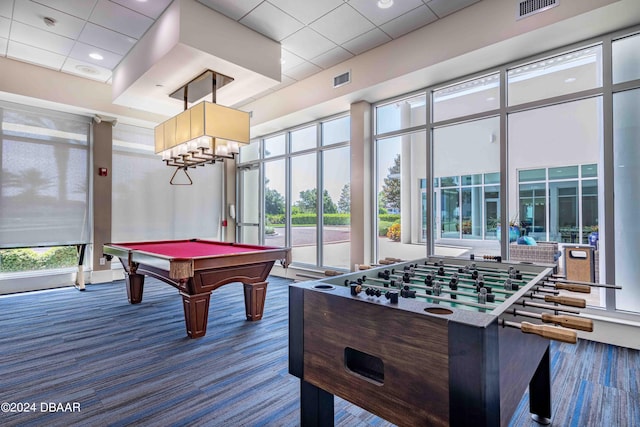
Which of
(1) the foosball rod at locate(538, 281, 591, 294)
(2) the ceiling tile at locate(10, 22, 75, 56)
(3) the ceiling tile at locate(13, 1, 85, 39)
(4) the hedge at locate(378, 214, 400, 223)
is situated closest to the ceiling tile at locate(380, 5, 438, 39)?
Answer: (4) the hedge at locate(378, 214, 400, 223)

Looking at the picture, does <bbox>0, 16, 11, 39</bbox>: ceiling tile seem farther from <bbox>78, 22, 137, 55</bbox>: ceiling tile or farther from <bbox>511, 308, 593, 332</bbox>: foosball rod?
<bbox>511, 308, 593, 332</bbox>: foosball rod

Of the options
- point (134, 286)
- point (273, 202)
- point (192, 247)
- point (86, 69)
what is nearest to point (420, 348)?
point (192, 247)

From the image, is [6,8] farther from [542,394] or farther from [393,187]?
[542,394]

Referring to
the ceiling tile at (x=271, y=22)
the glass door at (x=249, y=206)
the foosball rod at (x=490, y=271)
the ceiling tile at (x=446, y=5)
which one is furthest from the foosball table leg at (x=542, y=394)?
the glass door at (x=249, y=206)

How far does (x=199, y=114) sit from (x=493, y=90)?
3.69 meters

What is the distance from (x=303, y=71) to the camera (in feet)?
17.2

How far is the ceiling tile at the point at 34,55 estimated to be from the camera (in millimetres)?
4508

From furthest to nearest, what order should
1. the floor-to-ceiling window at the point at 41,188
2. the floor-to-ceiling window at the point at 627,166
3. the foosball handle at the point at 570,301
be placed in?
the floor-to-ceiling window at the point at 41,188, the floor-to-ceiling window at the point at 627,166, the foosball handle at the point at 570,301

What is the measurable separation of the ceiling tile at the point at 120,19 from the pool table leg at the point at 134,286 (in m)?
3.18

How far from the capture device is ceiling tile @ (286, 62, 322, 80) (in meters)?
5.05

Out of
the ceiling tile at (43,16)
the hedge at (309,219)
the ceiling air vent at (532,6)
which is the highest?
the ceiling tile at (43,16)

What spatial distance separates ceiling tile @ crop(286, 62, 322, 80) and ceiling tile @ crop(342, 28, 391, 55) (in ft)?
2.37

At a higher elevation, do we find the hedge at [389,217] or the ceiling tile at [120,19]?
the ceiling tile at [120,19]

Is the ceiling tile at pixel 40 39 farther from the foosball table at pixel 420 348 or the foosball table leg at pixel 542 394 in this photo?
the foosball table leg at pixel 542 394
